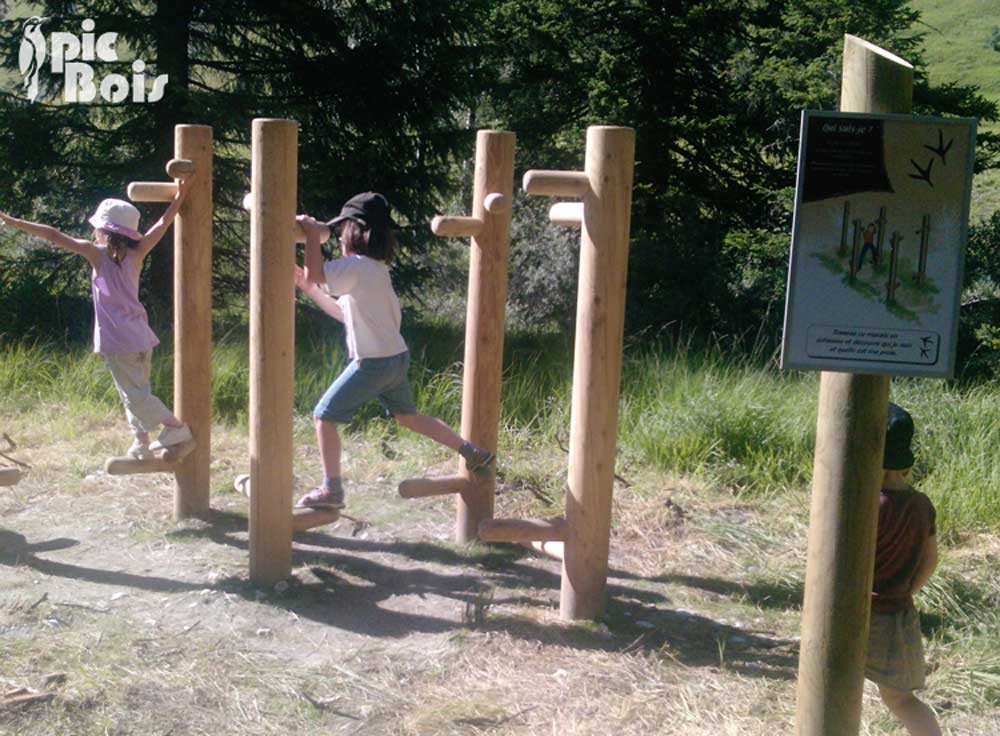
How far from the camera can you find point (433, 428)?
511cm

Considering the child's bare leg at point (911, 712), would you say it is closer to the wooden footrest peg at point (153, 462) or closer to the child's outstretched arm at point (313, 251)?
the child's outstretched arm at point (313, 251)

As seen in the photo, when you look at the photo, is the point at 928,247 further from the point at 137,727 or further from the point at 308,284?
the point at 308,284

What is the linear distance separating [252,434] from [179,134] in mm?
1538

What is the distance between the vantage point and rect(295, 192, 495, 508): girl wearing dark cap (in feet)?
15.6

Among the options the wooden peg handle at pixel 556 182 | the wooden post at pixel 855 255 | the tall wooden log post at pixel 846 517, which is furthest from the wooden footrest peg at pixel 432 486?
the wooden post at pixel 855 255

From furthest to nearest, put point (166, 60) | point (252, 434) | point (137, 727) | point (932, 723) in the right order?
point (166, 60)
point (252, 434)
point (137, 727)
point (932, 723)

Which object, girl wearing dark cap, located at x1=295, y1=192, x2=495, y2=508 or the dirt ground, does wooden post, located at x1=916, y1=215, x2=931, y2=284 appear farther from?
girl wearing dark cap, located at x1=295, y1=192, x2=495, y2=508

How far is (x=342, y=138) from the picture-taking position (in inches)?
365

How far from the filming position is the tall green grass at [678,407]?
6055mm

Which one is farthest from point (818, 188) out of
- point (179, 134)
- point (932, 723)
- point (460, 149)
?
point (460, 149)

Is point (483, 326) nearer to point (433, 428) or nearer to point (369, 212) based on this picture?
point (433, 428)

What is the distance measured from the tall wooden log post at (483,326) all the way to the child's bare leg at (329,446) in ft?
1.01

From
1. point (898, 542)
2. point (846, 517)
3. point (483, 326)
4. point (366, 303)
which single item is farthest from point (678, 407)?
point (846, 517)

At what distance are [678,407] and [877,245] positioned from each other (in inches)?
164
